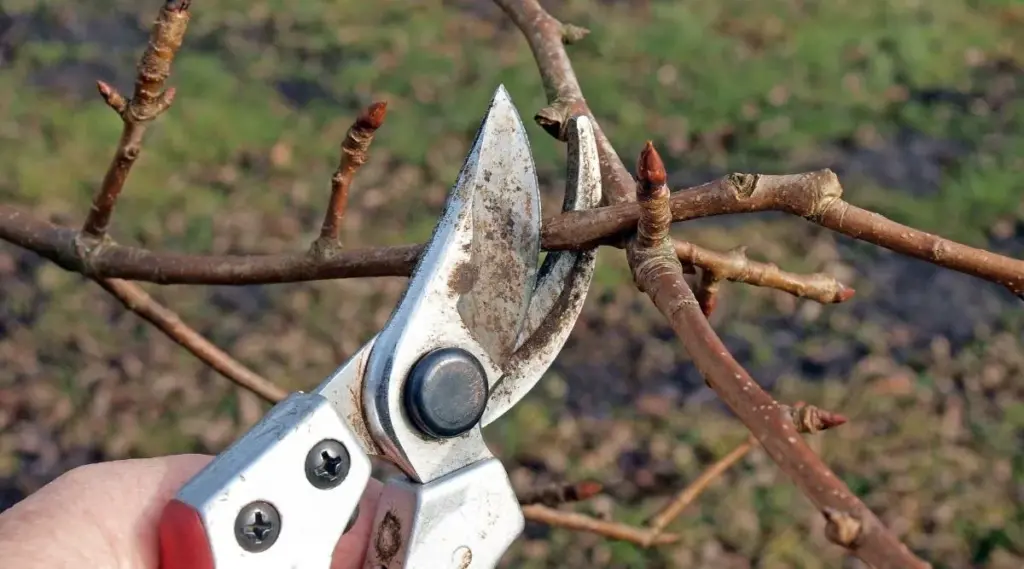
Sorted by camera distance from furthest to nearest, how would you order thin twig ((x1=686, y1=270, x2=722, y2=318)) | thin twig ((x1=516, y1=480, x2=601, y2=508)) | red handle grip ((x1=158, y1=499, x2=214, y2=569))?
thin twig ((x1=516, y1=480, x2=601, y2=508)) < thin twig ((x1=686, y1=270, x2=722, y2=318)) < red handle grip ((x1=158, y1=499, x2=214, y2=569))

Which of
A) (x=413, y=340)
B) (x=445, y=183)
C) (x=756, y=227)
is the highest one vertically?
(x=413, y=340)

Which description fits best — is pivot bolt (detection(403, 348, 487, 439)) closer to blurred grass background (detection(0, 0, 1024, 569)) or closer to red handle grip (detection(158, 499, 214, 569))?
red handle grip (detection(158, 499, 214, 569))

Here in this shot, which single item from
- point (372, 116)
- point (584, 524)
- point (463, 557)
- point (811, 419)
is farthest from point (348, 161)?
point (584, 524)

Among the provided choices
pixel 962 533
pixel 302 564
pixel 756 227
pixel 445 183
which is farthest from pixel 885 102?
pixel 302 564

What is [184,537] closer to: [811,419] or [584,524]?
[811,419]

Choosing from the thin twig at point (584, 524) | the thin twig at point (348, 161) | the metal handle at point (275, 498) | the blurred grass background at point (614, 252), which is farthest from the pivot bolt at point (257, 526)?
the blurred grass background at point (614, 252)

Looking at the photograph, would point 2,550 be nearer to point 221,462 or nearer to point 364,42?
point 221,462

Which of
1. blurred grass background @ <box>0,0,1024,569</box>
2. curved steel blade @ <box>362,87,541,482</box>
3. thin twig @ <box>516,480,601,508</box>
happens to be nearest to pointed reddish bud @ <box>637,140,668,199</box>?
curved steel blade @ <box>362,87,541,482</box>
